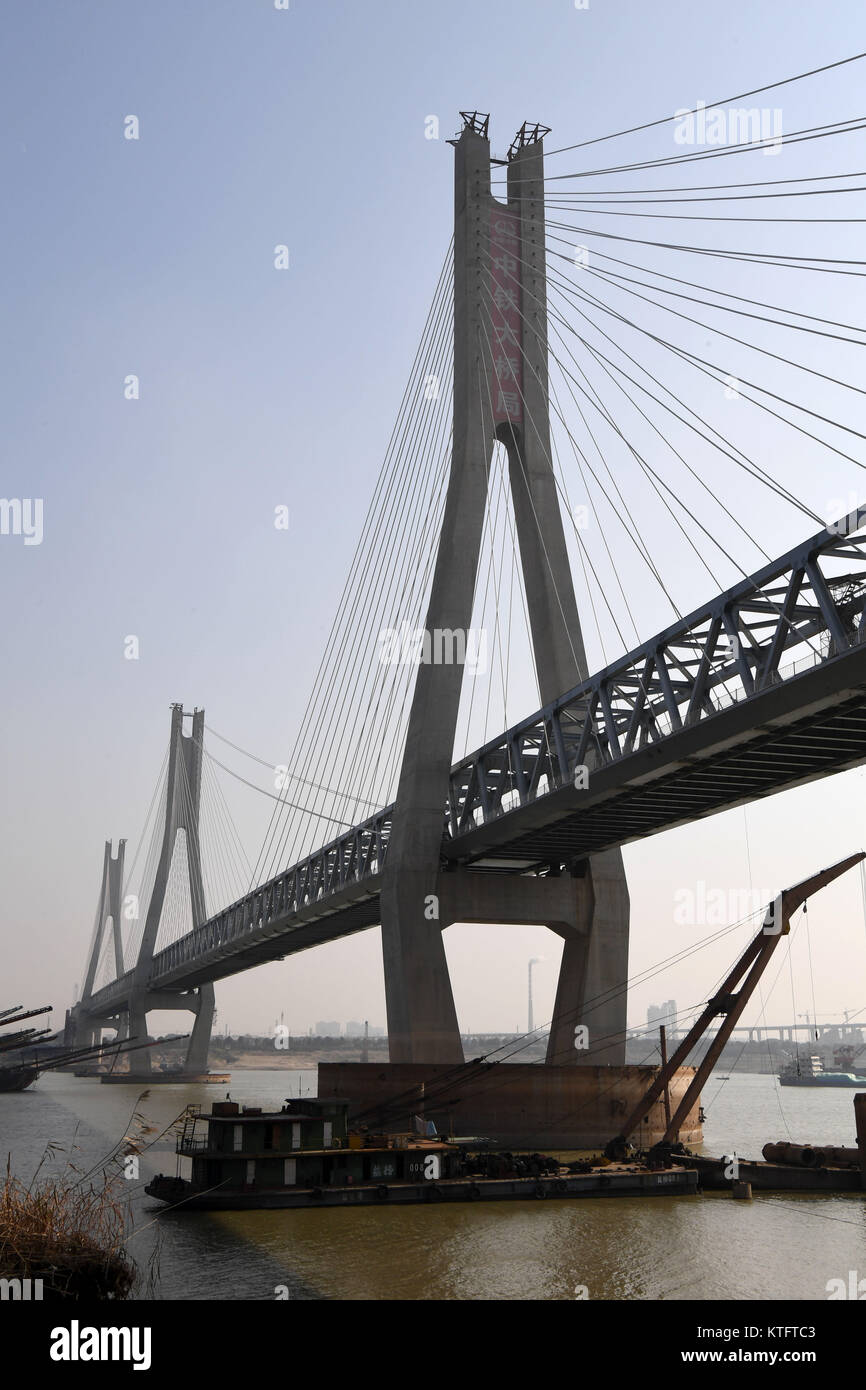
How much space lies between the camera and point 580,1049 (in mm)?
39531

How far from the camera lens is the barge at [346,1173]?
1205 inches

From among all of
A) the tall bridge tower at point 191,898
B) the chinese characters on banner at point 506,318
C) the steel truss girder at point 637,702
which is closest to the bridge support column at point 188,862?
the tall bridge tower at point 191,898

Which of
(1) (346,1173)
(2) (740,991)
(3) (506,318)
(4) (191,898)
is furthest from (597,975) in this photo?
(4) (191,898)

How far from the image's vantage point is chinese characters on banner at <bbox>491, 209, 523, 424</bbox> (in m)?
41.4

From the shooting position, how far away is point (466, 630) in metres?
38.1

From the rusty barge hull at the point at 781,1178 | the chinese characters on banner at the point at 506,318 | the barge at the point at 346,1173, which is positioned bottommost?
the rusty barge hull at the point at 781,1178

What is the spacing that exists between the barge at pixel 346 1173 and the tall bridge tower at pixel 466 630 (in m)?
4.94

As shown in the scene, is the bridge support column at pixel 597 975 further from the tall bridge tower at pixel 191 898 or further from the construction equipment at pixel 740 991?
the tall bridge tower at pixel 191 898

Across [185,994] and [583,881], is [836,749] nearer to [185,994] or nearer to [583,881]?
[583,881]

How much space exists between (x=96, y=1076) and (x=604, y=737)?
122650mm

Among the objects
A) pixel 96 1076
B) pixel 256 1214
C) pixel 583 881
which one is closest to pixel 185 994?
pixel 96 1076

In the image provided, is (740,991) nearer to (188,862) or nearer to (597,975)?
(597,975)

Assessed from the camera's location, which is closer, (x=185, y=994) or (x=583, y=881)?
(x=583, y=881)

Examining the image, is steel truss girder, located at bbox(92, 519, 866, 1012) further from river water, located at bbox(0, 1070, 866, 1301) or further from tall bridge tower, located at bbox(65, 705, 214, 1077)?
tall bridge tower, located at bbox(65, 705, 214, 1077)
